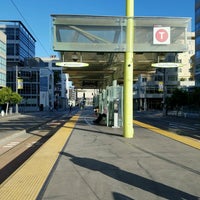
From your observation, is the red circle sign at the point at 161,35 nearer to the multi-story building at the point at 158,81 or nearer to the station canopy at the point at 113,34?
the station canopy at the point at 113,34

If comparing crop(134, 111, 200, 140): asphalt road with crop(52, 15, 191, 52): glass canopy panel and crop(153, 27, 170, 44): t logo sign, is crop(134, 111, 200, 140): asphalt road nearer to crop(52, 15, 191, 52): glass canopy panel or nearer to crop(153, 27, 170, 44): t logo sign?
crop(153, 27, 170, 44): t logo sign

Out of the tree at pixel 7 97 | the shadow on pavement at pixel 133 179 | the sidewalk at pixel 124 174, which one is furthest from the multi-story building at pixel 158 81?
the shadow on pavement at pixel 133 179

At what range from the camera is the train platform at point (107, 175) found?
258 inches

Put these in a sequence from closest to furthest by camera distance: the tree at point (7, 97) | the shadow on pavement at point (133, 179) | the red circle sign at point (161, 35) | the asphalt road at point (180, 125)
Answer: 1. the shadow on pavement at point (133, 179)
2. the red circle sign at point (161, 35)
3. the asphalt road at point (180, 125)
4. the tree at point (7, 97)

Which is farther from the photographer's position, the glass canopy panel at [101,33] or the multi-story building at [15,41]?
the multi-story building at [15,41]

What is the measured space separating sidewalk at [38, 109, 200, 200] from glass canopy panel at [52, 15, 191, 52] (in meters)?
4.91

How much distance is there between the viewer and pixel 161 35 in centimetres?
1602

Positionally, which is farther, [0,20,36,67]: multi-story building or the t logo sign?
[0,20,36,67]: multi-story building

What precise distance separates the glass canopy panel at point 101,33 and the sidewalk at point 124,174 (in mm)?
4908

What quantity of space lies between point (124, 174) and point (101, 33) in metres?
8.73

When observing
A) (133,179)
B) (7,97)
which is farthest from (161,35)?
(7,97)

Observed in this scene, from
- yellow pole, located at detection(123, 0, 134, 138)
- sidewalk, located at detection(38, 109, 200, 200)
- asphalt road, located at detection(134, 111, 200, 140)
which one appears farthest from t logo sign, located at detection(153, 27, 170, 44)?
sidewalk, located at detection(38, 109, 200, 200)

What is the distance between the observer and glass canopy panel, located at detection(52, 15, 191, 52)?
51.3ft

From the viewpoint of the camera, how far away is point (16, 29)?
343ft
